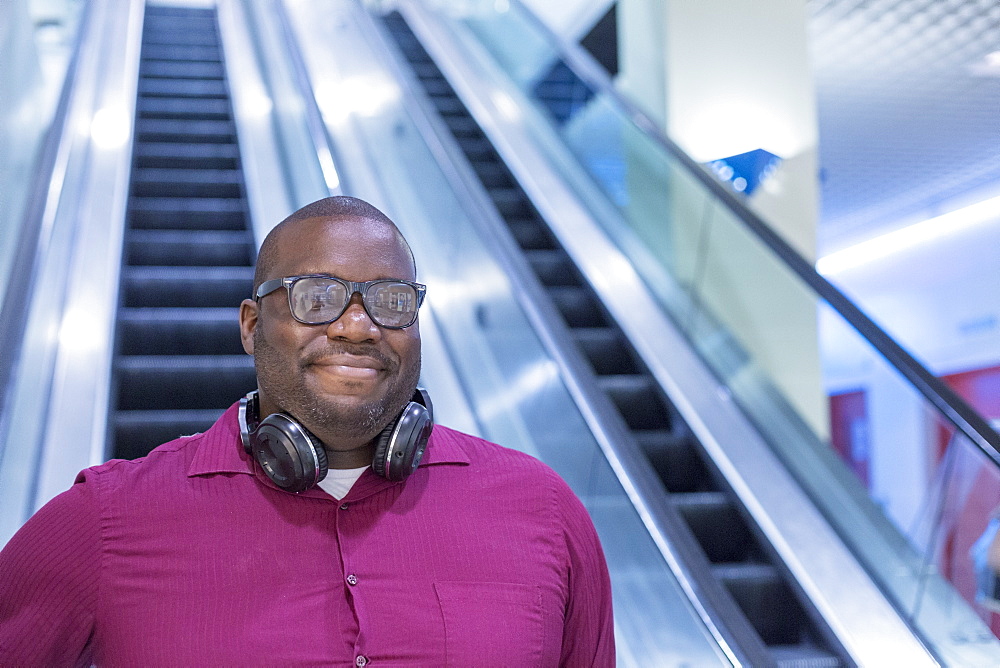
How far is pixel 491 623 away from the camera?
1429 mm

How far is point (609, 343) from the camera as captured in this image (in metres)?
4.82

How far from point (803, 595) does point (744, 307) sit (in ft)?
5.60

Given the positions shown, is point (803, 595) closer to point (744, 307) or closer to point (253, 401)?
point (744, 307)

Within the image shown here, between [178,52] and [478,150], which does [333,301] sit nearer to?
[478,150]

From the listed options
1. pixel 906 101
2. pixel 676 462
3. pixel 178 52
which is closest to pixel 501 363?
pixel 676 462

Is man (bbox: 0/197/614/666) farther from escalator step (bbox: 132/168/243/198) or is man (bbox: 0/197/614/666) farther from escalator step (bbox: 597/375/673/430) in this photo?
escalator step (bbox: 132/168/243/198)

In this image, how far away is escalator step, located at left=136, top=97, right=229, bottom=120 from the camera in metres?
7.12

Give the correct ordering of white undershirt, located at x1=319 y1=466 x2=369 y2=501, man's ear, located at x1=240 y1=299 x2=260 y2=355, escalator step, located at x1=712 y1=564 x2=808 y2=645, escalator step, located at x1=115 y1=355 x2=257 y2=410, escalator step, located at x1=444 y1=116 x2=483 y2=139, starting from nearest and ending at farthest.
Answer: white undershirt, located at x1=319 y1=466 x2=369 y2=501
man's ear, located at x1=240 y1=299 x2=260 y2=355
escalator step, located at x1=712 y1=564 x2=808 y2=645
escalator step, located at x1=115 y1=355 x2=257 y2=410
escalator step, located at x1=444 y1=116 x2=483 y2=139

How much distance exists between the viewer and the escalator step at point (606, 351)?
477 centimetres

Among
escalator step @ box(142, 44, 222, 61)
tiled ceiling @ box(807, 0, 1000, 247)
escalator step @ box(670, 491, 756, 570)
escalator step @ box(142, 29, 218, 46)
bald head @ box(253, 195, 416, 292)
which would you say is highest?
escalator step @ box(142, 29, 218, 46)

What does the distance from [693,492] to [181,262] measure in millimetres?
3050

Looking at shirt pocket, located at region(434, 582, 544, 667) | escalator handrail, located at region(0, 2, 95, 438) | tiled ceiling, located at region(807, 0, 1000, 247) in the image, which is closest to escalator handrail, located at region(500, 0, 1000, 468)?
shirt pocket, located at region(434, 582, 544, 667)

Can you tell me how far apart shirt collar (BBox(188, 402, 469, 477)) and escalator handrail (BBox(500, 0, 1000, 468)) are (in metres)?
1.92

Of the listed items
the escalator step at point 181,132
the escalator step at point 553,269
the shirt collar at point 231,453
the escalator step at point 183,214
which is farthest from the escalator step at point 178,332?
the shirt collar at point 231,453
